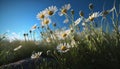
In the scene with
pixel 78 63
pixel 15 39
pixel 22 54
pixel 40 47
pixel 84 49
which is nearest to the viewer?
pixel 78 63

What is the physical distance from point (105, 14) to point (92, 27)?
23 cm

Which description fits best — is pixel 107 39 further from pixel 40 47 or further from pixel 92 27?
pixel 40 47

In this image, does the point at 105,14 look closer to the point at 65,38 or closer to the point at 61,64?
the point at 65,38

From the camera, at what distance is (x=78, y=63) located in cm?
287

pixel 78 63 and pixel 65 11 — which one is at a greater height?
pixel 65 11

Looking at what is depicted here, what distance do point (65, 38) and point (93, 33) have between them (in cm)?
37

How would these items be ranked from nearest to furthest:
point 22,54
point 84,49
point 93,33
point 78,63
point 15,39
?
1. point 78,63
2. point 84,49
3. point 93,33
4. point 22,54
5. point 15,39

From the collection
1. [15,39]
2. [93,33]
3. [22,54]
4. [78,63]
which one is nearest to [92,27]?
[93,33]

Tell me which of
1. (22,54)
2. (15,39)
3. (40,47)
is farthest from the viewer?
(15,39)

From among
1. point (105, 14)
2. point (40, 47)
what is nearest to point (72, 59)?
point (105, 14)

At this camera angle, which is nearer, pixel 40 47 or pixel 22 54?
pixel 22 54

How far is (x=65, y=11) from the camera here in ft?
11.5

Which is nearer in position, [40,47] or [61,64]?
[61,64]

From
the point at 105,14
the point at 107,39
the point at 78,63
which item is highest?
the point at 105,14
